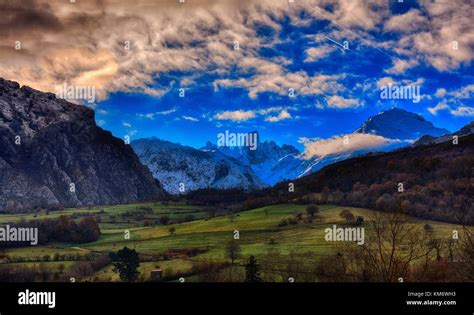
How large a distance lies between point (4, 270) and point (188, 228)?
67936 mm

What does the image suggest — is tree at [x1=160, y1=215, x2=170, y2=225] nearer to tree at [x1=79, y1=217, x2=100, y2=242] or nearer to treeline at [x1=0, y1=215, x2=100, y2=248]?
treeline at [x1=0, y1=215, x2=100, y2=248]

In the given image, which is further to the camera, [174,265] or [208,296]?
[174,265]

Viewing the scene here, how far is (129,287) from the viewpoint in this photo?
23.2 meters

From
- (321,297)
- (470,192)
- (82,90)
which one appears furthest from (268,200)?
(321,297)

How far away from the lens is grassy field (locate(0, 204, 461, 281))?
102062 mm

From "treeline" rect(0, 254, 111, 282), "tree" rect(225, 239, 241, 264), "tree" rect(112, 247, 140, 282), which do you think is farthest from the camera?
"tree" rect(225, 239, 241, 264)

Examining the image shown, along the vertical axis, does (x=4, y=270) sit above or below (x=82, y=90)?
below

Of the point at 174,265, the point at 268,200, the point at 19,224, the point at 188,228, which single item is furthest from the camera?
the point at 268,200

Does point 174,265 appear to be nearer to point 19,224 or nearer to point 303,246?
point 303,246

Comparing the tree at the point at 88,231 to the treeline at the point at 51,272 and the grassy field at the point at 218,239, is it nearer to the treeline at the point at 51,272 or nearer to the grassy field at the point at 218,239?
the grassy field at the point at 218,239

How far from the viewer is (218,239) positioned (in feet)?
446
